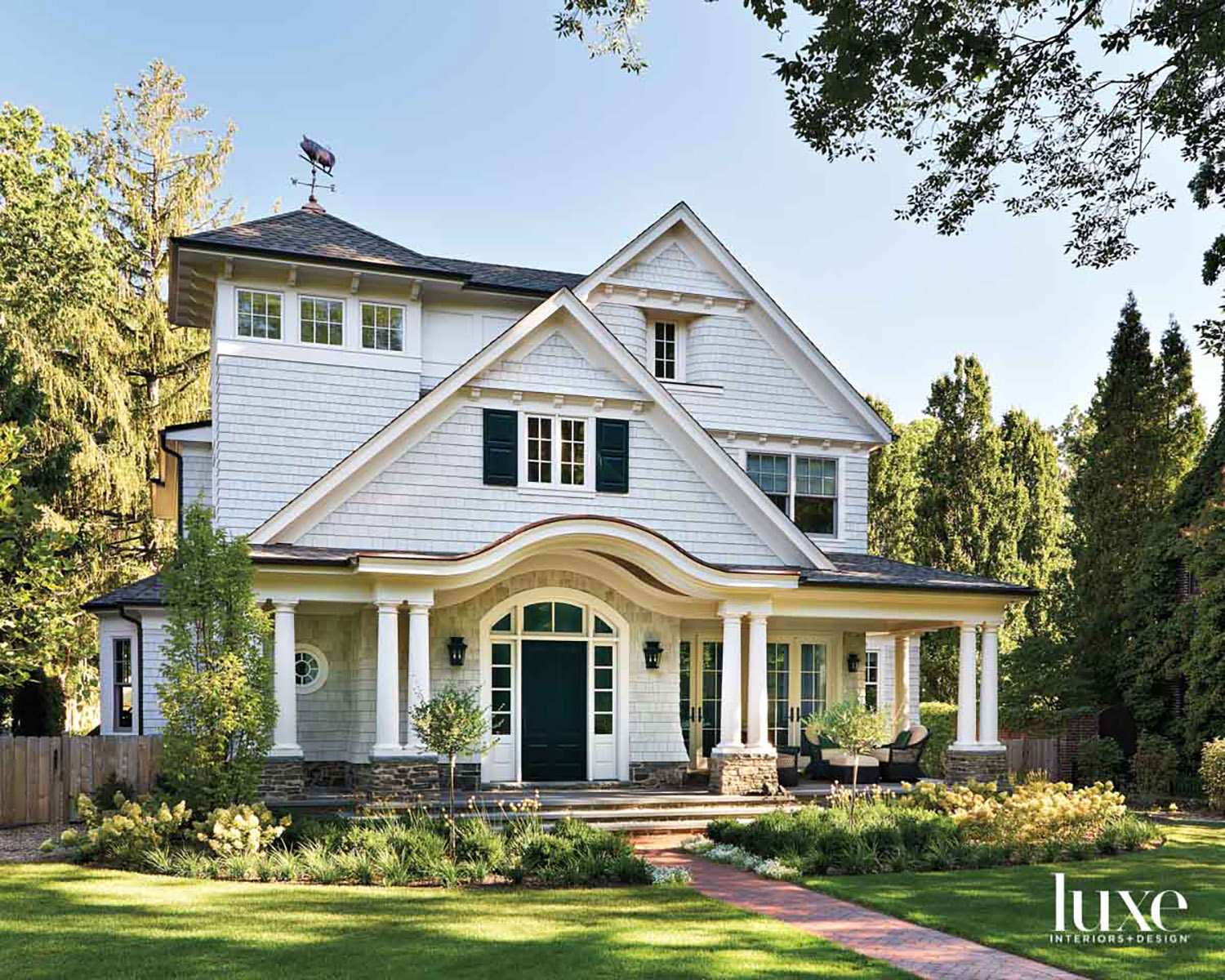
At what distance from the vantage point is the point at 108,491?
2653cm

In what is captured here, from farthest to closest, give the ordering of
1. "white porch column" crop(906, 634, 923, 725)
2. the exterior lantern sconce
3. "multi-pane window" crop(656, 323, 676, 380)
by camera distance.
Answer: "white porch column" crop(906, 634, 923, 725)
"multi-pane window" crop(656, 323, 676, 380)
the exterior lantern sconce

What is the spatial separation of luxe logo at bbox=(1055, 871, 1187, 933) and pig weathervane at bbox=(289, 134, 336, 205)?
56.5 ft

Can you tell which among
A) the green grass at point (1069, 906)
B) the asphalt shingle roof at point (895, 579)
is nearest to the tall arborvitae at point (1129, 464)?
the asphalt shingle roof at point (895, 579)

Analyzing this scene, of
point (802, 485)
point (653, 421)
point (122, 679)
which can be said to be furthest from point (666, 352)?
point (122, 679)

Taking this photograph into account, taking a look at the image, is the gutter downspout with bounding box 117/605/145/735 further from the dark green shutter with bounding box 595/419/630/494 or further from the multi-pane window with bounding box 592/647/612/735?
the dark green shutter with bounding box 595/419/630/494

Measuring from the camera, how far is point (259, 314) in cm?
1742

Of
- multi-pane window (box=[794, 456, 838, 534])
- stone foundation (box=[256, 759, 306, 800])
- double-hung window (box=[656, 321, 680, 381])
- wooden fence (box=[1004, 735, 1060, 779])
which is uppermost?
double-hung window (box=[656, 321, 680, 381])

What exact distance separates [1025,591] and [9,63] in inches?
1120

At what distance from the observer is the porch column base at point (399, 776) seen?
14.2 m

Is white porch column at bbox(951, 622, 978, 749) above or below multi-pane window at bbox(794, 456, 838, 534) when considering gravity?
below

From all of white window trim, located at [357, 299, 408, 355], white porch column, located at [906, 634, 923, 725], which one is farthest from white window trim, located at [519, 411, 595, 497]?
white porch column, located at [906, 634, 923, 725]

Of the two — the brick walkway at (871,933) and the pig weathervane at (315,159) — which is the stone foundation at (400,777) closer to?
the brick walkway at (871,933)

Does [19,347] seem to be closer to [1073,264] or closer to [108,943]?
[108,943]

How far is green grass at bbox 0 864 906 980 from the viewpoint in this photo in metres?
8.02
